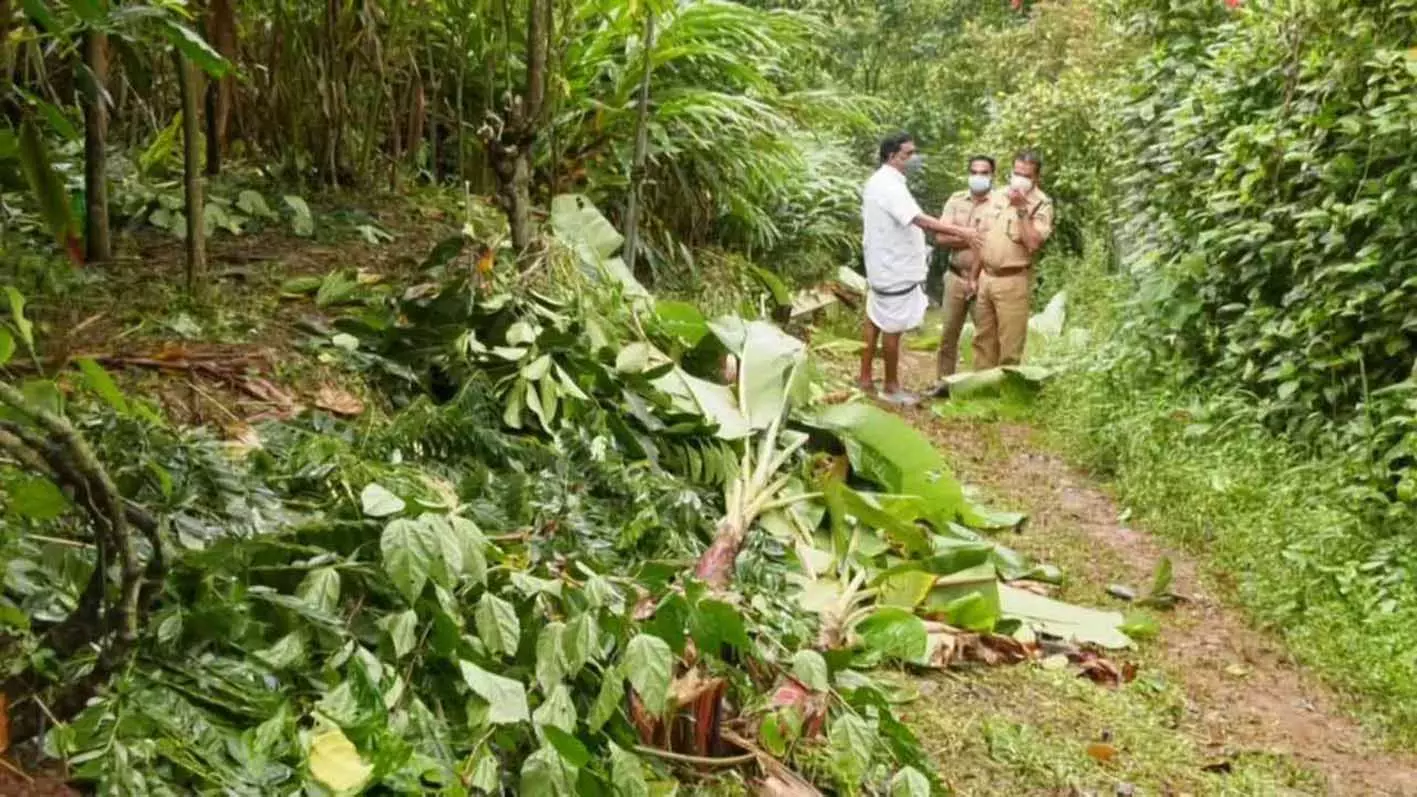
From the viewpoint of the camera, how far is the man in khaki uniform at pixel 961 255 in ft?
25.3

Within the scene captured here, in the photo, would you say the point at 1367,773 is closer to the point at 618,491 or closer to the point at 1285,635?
the point at 1285,635

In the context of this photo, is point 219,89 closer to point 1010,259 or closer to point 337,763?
point 337,763

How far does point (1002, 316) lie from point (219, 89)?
459cm

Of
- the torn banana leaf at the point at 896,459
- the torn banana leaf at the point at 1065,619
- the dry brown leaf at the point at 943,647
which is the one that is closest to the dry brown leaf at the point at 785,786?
the dry brown leaf at the point at 943,647

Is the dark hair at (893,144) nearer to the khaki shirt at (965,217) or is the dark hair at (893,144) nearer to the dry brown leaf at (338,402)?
the khaki shirt at (965,217)

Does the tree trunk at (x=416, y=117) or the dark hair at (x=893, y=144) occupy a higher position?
the tree trunk at (x=416, y=117)

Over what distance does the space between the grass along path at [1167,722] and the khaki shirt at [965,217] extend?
3.32 metres

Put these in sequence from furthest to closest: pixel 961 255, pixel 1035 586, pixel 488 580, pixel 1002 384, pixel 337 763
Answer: pixel 961 255 → pixel 1002 384 → pixel 1035 586 → pixel 488 580 → pixel 337 763

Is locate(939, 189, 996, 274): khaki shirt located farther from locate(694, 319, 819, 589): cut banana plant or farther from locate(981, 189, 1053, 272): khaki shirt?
locate(694, 319, 819, 589): cut banana plant

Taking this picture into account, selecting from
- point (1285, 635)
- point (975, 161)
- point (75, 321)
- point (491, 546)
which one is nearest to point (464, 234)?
point (75, 321)

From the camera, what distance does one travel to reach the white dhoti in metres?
7.42

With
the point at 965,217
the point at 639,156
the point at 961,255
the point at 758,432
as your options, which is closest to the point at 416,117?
the point at 639,156

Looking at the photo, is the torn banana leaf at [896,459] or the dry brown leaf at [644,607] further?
the torn banana leaf at [896,459]

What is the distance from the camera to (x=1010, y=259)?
296 inches
